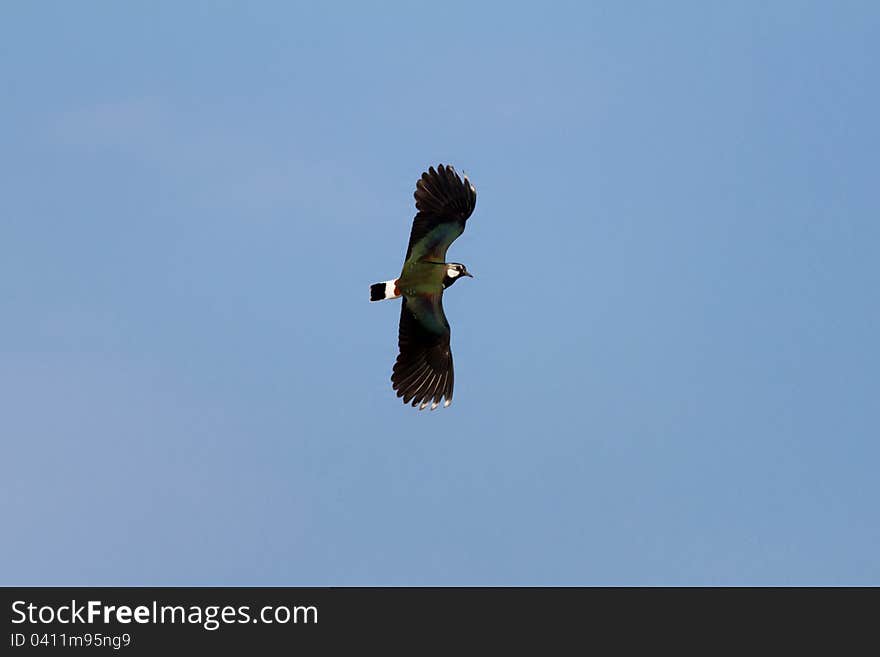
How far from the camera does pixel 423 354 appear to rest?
3550 cm

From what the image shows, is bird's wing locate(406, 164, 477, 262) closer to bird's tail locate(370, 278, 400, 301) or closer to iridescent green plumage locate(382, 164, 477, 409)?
iridescent green plumage locate(382, 164, 477, 409)

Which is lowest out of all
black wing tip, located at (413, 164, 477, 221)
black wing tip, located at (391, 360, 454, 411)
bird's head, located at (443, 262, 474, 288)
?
black wing tip, located at (391, 360, 454, 411)

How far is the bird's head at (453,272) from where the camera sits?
34.8 metres

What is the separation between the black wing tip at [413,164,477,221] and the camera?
35.2 metres

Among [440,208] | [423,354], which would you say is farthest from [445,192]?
[423,354]

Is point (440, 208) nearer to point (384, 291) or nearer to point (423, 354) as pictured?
point (384, 291)

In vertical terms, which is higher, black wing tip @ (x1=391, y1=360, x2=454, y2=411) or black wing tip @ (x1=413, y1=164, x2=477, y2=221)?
black wing tip @ (x1=413, y1=164, x2=477, y2=221)

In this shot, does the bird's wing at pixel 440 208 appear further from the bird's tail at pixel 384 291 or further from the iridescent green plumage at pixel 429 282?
the bird's tail at pixel 384 291

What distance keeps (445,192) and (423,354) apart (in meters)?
3.89

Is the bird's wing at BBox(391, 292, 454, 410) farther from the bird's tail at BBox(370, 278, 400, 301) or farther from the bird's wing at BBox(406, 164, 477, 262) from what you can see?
the bird's wing at BBox(406, 164, 477, 262)
